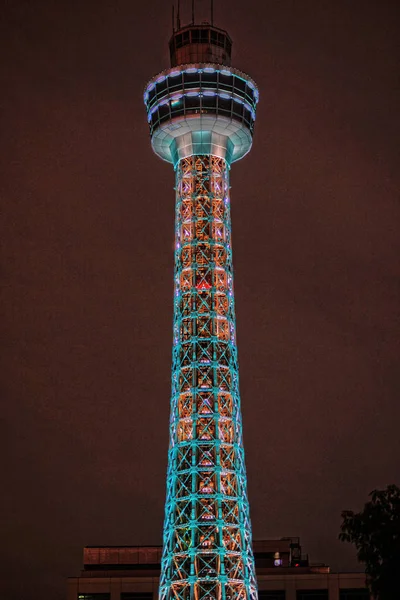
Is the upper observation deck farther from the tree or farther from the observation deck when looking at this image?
the tree

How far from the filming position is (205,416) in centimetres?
12275

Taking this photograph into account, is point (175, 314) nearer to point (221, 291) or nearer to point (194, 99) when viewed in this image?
point (221, 291)

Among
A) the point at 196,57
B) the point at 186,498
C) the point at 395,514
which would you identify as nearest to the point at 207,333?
the point at 186,498

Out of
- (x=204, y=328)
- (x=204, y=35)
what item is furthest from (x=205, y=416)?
(x=204, y=35)

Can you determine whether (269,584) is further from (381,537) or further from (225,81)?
(381,537)

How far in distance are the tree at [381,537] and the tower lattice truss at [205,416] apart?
5366cm

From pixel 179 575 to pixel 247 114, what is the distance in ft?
180

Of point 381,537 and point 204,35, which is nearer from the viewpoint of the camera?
point 381,537

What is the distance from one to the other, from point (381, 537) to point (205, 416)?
5931 cm

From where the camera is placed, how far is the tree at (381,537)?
64125 millimetres

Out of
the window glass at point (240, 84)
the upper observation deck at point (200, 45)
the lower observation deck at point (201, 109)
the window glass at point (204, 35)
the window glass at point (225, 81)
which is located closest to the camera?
the lower observation deck at point (201, 109)

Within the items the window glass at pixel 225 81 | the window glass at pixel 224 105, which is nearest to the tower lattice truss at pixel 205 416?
the window glass at pixel 224 105

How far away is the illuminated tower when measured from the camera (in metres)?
119

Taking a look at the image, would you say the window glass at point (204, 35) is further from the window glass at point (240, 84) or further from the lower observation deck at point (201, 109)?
the window glass at point (240, 84)
